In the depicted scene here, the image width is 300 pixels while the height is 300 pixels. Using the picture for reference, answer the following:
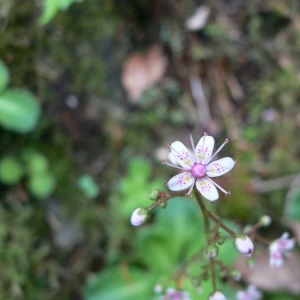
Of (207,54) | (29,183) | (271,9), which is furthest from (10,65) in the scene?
(271,9)

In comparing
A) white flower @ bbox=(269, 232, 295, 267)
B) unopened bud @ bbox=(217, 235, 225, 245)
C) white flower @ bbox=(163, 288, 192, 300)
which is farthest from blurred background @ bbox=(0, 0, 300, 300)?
unopened bud @ bbox=(217, 235, 225, 245)

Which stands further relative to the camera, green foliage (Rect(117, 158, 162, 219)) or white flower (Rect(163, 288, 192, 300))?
green foliage (Rect(117, 158, 162, 219))

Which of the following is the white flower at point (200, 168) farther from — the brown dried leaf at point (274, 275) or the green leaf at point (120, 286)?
the brown dried leaf at point (274, 275)

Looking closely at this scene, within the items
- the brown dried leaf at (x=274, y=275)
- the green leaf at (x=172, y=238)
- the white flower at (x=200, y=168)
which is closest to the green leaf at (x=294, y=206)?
the brown dried leaf at (x=274, y=275)

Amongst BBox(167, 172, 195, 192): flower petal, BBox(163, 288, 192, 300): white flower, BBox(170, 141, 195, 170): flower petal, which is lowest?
BBox(163, 288, 192, 300): white flower

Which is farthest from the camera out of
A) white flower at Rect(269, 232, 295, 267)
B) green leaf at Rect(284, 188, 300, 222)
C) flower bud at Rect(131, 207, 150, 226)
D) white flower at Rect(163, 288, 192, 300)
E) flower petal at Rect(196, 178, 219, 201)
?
green leaf at Rect(284, 188, 300, 222)

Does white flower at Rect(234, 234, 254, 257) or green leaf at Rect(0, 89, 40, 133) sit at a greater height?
green leaf at Rect(0, 89, 40, 133)

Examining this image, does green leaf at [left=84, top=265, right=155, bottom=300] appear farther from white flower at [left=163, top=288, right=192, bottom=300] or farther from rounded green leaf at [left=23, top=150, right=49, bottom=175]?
rounded green leaf at [left=23, top=150, right=49, bottom=175]
